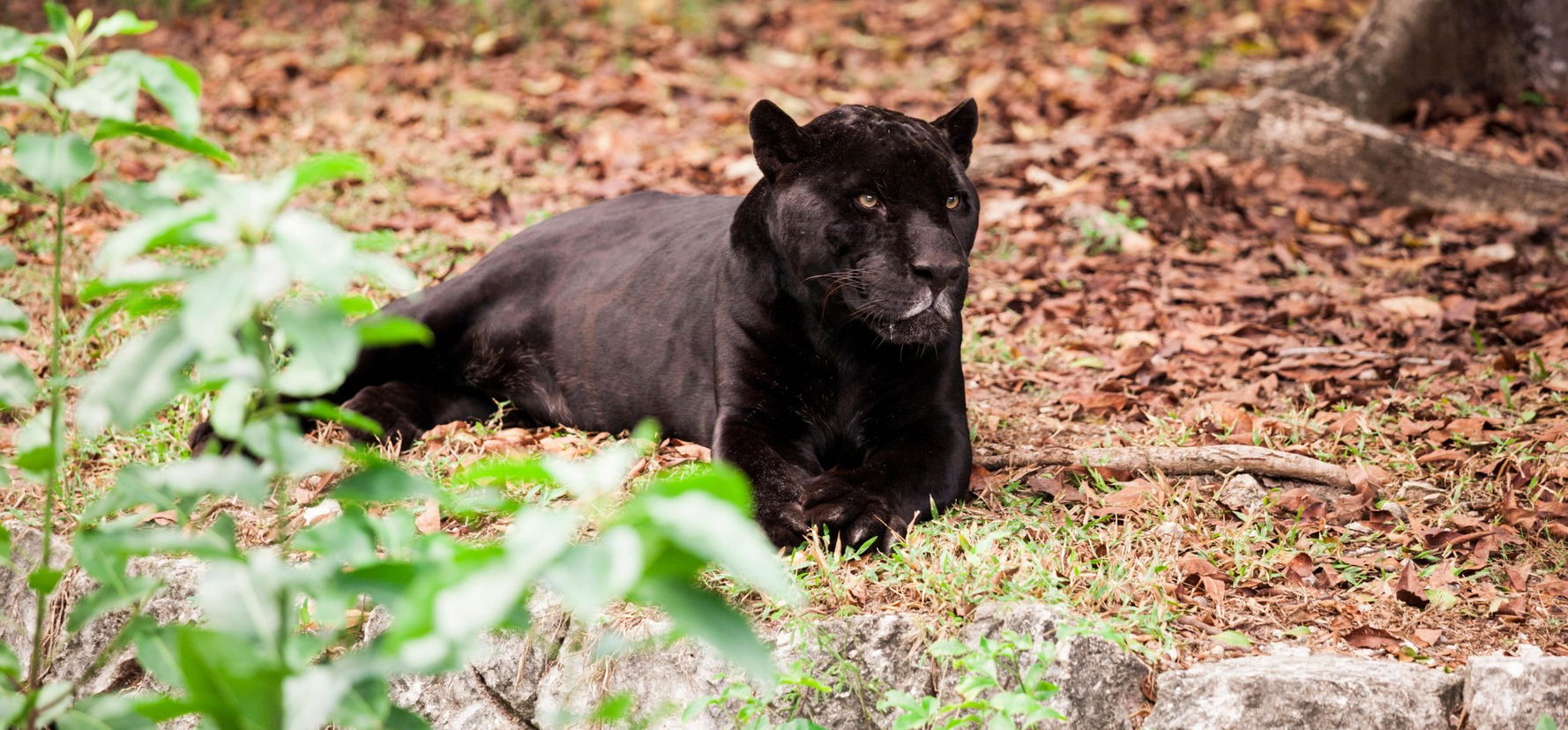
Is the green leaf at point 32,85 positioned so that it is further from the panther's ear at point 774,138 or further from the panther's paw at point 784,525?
the panther's ear at point 774,138

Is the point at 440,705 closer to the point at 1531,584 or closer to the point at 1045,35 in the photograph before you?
the point at 1531,584

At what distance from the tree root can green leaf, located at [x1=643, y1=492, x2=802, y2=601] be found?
6774 mm

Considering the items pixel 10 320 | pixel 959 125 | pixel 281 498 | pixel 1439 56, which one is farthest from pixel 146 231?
pixel 1439 56

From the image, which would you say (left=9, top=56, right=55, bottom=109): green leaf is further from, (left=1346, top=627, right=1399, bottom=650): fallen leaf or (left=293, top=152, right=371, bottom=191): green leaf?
(left=1346, top=627, right=1399, bottom=650): fallen leaf

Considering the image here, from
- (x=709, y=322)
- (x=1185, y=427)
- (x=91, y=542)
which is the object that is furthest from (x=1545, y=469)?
(x=91, y=542)

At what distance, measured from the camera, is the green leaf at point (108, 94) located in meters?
1.54

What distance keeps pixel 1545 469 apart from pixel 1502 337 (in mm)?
1617

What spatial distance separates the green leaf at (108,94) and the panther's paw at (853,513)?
203cm

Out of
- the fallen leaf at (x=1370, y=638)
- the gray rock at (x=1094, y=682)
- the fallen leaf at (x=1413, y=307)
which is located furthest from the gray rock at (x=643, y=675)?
the fallen leaf at (x=1413, y=307)

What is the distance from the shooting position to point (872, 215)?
350 centimetres

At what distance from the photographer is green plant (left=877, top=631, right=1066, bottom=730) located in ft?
8.11

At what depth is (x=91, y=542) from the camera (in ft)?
4.86

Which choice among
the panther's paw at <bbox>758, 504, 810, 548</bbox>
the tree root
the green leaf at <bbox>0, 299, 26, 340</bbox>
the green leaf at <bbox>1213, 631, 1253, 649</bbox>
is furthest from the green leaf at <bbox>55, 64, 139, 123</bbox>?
the tree root

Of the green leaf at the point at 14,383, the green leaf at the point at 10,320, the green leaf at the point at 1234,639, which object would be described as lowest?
the green leaf at the point at 1234,639
